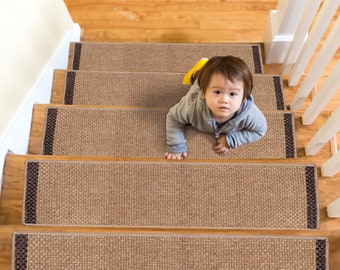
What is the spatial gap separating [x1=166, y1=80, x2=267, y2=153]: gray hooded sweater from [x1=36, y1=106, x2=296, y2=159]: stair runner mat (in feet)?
0.19

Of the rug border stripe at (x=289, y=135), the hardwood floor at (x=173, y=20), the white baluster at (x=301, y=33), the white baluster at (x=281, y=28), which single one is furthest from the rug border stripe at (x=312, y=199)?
the hardwood floor at (x=173, y=20)

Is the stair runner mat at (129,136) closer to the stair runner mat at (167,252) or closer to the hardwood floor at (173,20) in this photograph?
the stair runner mat at (167,252)

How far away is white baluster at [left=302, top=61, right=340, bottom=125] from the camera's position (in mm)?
1319

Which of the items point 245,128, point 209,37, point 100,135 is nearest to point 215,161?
point 245,128

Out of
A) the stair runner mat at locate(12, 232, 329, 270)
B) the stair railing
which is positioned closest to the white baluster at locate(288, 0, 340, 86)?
the stair railing

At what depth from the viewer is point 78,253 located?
1249mm

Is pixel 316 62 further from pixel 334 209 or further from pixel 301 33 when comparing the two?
pixel 334 209

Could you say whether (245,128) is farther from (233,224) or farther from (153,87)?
(153,87)

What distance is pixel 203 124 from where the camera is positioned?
153cm

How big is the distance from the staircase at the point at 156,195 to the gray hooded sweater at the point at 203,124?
67mm

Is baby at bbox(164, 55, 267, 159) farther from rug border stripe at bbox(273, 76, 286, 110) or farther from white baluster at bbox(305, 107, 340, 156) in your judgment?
rug border stripe at bbox(273, 76, 286, 110)

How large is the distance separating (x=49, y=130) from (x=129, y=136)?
0.35 m

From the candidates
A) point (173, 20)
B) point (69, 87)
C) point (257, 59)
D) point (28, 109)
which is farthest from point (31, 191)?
point (173, 20)

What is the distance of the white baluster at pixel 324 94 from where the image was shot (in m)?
1.32
